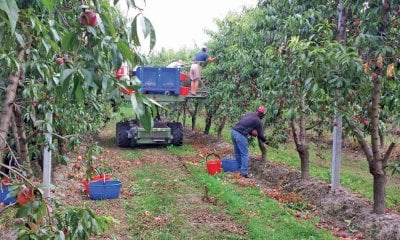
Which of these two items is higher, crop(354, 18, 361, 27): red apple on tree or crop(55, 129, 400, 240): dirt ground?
crop(354, 18, 361, 27): red apple on tree

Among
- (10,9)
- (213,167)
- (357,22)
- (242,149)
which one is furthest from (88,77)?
(242,149)

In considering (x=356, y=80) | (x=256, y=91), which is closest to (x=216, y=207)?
(x=356, y=80)

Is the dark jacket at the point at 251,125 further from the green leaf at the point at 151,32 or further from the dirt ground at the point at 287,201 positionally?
the green leaf at the point at 151,32

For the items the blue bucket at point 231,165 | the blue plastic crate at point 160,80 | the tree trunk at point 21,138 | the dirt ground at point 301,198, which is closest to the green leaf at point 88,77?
the tree trunk at point 21,138

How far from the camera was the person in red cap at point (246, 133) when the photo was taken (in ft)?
32.2

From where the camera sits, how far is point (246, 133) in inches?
393

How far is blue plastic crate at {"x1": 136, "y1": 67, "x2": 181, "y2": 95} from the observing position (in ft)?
45.5

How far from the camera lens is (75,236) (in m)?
2.00

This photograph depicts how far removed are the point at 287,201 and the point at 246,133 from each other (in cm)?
281

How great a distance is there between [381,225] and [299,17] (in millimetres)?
2993

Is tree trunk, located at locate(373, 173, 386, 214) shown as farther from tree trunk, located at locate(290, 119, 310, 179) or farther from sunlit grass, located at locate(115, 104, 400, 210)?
tree trunk, located at locate(290, 119, 310, 179)

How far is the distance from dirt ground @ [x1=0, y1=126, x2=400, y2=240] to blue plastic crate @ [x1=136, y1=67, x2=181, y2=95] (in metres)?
3.57

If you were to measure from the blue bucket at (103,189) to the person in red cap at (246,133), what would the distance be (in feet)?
10.7

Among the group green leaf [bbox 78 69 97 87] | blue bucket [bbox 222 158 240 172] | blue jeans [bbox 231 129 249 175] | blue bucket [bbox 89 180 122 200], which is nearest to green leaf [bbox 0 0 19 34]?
green leaf [bbox 78 69 97 87]
